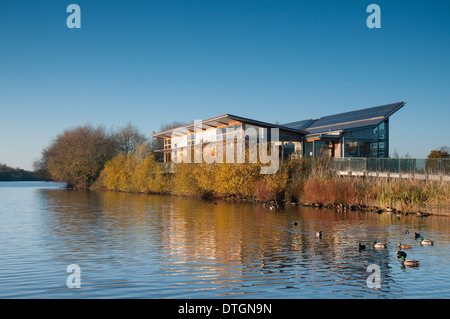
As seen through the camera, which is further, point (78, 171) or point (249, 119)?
point (78, 171)

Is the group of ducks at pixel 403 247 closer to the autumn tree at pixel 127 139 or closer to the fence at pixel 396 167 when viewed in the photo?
the fence at pixel 396 167

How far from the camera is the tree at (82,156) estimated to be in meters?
69.3

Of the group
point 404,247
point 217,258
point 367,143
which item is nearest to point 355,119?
point 367,143

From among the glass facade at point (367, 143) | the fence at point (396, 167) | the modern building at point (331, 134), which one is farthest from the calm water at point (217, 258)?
the glass facade at point (367, 143)

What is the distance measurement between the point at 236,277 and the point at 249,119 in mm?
28911

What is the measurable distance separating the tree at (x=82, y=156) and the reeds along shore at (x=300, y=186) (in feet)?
68.7

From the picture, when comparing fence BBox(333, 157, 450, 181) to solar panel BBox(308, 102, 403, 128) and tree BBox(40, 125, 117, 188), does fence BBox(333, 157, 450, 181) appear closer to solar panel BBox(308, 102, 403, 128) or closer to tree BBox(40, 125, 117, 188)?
solar panel BBox(308, 102, 403, 128)

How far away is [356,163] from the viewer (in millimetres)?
33906

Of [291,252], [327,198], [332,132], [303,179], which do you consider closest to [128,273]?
[291,252]

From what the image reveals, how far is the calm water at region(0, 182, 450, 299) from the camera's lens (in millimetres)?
10258

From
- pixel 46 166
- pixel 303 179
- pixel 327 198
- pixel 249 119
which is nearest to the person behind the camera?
pixel 327 198
